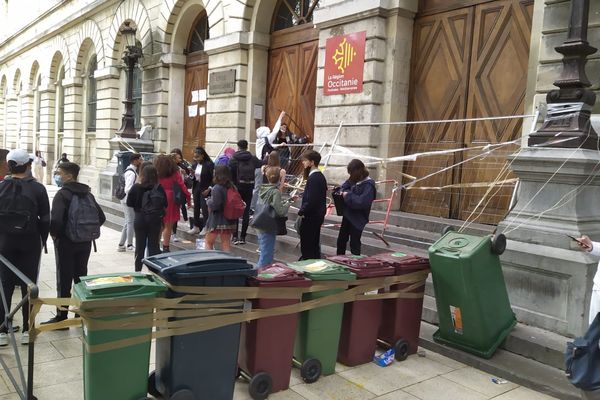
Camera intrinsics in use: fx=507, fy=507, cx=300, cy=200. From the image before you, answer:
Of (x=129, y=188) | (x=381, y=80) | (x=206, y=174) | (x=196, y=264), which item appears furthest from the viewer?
(x=381, y=80)

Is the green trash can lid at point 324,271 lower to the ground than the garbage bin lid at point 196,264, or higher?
lower

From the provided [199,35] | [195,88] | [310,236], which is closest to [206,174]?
[310,236]

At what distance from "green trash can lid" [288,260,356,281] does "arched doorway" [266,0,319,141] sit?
8.04 metres

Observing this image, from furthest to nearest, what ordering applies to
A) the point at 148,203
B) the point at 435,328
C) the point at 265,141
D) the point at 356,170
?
1. the point at 265,141
2. the point at 148,203
3. the point at 356,170
4. the point at 435,328

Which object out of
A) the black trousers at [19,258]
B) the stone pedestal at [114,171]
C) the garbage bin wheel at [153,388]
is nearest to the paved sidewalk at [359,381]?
the black trousers at [19,258]

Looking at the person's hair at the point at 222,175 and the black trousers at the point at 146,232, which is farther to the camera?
the person's hair at the point at 222,175

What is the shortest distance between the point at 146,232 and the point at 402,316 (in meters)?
3.84

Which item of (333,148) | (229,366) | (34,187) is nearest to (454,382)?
(229,366)

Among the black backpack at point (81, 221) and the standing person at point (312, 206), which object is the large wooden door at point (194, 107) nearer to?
the standing person at point (312, 206)

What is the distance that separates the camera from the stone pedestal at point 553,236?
4.82m

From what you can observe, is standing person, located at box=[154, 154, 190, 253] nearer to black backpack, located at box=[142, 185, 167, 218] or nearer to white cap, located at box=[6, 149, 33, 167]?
black backpack, located at box=[142, 185, 167, 218]

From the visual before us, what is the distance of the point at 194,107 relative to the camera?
16.7 metres

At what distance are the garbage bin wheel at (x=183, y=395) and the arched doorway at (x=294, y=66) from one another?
924cm

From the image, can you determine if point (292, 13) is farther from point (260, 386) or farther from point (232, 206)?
point (260, 386)
